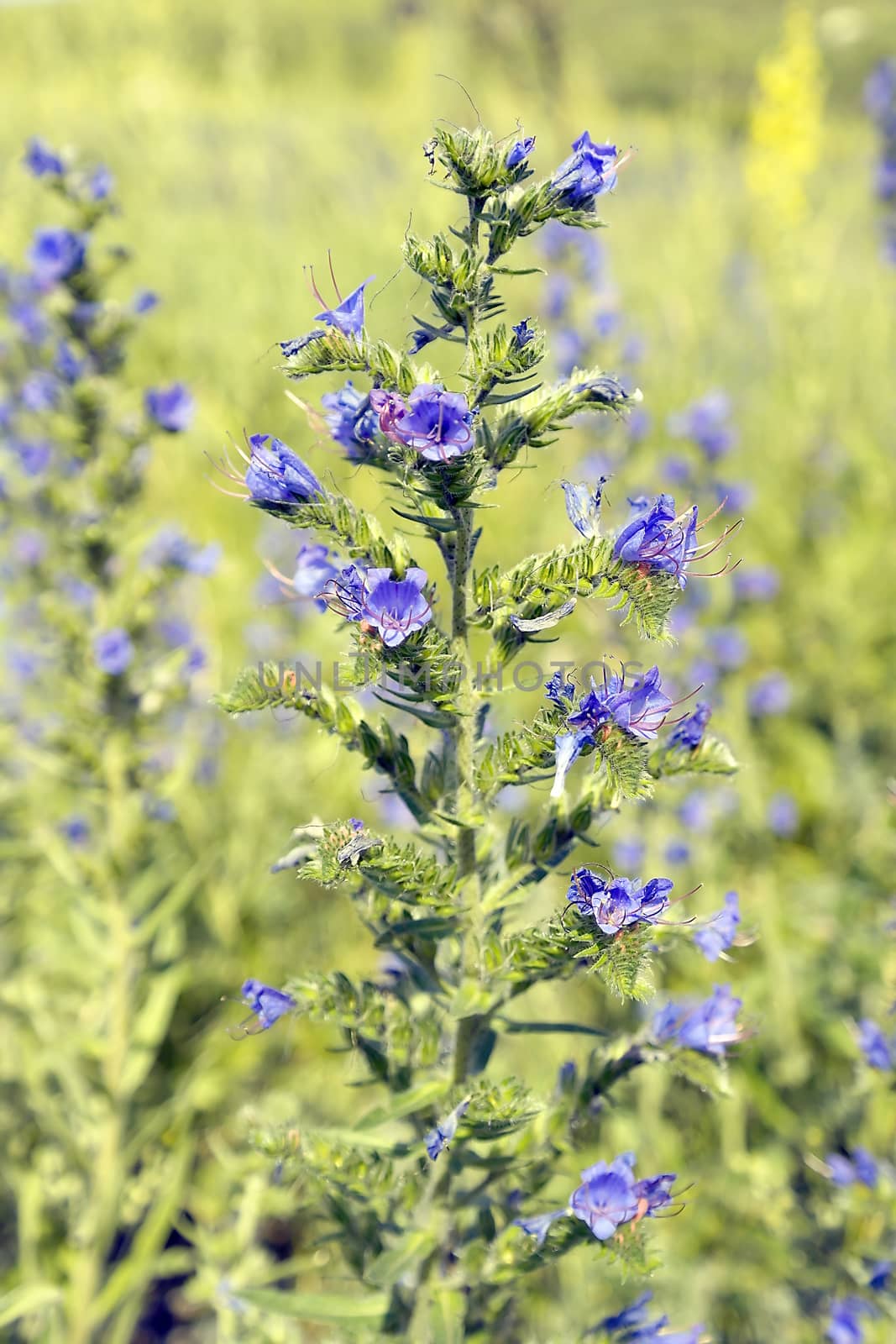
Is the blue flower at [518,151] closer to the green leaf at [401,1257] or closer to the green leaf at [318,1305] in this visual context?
the green leaf at [401,1257]

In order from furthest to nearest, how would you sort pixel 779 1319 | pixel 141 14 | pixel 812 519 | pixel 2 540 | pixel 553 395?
pixel 812 519 → pixel 141 14 → pixel 2 540 → pixel 779 1319 → pixel 553 395

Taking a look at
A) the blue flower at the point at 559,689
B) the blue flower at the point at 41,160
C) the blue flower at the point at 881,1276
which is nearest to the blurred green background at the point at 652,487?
the blue flower at the point at 881,1276

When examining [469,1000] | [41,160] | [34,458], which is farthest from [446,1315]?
[41,160]

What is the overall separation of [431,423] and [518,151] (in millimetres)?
390

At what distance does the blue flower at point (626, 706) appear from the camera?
4.27 feet

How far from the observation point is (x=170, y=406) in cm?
288

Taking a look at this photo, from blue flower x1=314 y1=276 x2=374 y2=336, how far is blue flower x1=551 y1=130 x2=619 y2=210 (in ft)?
0.98

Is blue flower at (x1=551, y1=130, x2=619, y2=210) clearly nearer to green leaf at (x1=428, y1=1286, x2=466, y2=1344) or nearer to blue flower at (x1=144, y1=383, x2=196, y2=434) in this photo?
A: green leaf at (x1=428, y1=1286, x2=466, y2=1344)

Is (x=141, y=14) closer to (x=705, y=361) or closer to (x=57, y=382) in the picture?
(x=57, y=382)

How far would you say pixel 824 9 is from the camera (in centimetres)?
861

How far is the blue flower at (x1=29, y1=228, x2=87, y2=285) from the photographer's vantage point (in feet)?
8.73

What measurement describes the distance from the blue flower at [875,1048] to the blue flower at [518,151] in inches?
72.7

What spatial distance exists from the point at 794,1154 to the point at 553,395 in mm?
2761

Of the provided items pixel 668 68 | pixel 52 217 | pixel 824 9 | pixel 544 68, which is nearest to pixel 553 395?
pixel 544 68
